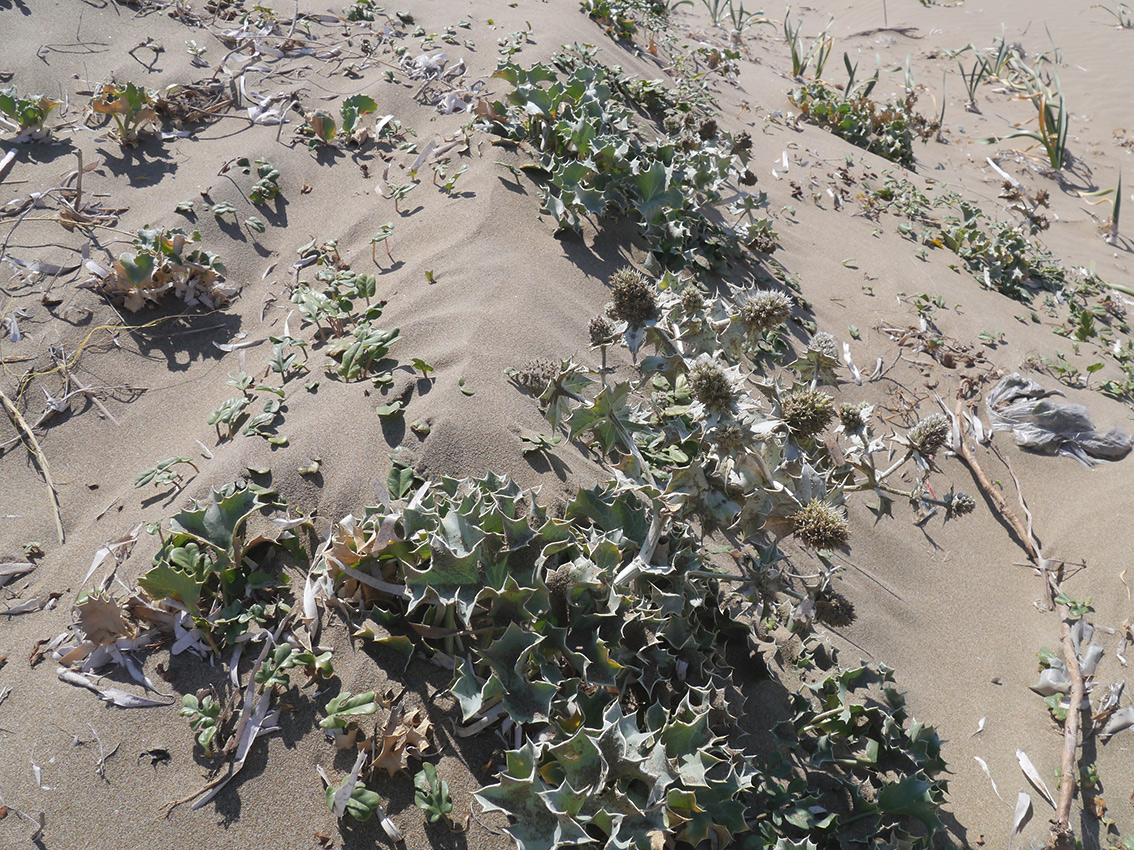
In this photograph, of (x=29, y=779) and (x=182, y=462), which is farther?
(x=182, y=462)

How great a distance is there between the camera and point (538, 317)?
3.40m

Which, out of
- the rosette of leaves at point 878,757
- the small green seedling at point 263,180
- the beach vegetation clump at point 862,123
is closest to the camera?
the rosette of leaves at point 878,757

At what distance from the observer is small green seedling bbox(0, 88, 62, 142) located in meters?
3.77

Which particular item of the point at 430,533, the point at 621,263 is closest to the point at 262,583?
the point at 430,533

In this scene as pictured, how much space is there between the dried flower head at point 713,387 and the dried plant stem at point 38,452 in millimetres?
2198

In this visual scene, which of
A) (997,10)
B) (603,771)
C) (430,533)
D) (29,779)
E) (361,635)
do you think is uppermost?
(997,10)

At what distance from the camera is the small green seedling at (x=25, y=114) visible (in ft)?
12.4

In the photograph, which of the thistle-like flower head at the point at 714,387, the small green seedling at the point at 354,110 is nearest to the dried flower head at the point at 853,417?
the thistle-like flower head at the point at 714,387

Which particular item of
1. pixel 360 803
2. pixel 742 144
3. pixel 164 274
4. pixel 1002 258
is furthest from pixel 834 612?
pixel 1002 258

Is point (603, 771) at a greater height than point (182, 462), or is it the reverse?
point (603, 771)

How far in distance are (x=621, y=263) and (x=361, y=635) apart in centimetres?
274

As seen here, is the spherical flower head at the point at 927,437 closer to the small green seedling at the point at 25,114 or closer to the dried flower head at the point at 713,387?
the dried flower head at the point at 713,387

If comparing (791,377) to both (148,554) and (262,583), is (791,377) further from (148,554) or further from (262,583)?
(148,554)

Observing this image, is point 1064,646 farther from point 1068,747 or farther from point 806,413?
point 806,413
